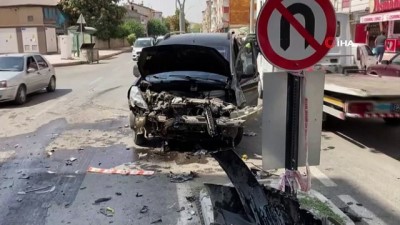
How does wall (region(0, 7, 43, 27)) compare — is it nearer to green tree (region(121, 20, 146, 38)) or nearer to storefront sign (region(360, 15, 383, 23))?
green tree (region(121, 20, 146, 38))

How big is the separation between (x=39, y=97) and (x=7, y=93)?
7.67 feet

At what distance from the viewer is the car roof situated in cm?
830

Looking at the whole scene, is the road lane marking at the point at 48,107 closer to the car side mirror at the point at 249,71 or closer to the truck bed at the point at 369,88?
the car side mirror at the point at 249,71

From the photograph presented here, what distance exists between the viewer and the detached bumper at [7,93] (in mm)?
12086

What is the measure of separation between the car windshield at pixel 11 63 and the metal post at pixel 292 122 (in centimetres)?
1148

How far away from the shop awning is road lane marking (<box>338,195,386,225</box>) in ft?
67.5

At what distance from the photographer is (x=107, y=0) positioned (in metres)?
52.1

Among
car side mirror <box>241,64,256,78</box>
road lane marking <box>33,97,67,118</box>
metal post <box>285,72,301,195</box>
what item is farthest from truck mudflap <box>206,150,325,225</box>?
road lane marking <box>33,97,67,118</box>

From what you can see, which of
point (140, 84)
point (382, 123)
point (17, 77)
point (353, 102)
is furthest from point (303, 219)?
point (17, 77)

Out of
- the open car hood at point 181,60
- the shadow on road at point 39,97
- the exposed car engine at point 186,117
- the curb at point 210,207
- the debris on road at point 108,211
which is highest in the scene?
the open car hood at point 181,60

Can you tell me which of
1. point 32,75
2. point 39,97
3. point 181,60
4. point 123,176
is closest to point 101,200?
point 123,176

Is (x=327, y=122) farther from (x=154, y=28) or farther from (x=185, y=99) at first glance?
(x=154, y=28)

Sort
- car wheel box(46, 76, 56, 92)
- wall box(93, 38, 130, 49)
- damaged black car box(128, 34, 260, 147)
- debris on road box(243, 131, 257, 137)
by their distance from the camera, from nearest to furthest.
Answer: damaged black car box(128, 34, 260, 147)
debris on road box(243, 131, 257, 137)
car wheel box(46, 76, 56, 92)
wall box(93, 38, 130, 49)

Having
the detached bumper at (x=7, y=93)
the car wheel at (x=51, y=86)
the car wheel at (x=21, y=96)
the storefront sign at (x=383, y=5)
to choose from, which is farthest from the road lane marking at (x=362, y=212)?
the storefront sign at (x=383, y=5)
